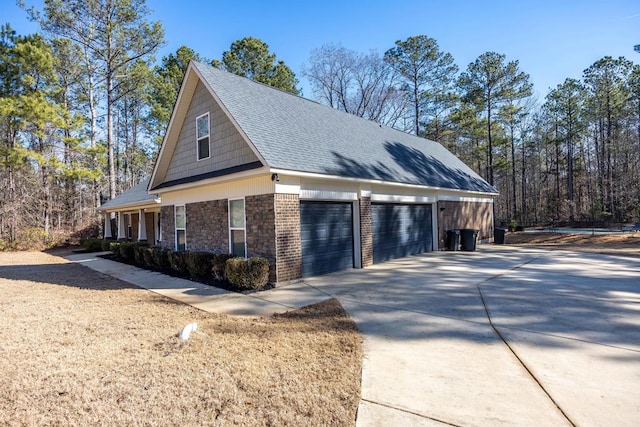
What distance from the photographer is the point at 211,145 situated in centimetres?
1051

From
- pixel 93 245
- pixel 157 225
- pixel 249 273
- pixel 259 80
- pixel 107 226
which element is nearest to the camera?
pixel 249 273

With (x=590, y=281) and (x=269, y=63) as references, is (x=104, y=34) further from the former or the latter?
(x=590, y=281)

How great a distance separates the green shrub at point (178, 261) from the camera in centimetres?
1027

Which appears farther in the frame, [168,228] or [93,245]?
[93,245]

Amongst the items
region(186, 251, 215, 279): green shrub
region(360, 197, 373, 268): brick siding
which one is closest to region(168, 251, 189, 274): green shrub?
region(186, 251, 215, 279): green shrub

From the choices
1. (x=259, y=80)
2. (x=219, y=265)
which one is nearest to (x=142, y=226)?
(x=219, y=265)

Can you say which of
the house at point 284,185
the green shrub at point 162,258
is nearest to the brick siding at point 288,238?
the house at point 284,185

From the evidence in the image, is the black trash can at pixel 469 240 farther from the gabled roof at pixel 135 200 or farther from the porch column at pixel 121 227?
the porch column at pixel 121 227

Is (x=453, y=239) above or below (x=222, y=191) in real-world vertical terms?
below

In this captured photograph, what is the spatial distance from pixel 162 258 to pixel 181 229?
4.56 feet

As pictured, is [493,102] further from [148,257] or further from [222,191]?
[148,257]

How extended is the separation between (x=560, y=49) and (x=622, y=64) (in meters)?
24.5

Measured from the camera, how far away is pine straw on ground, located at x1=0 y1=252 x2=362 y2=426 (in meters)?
2.86

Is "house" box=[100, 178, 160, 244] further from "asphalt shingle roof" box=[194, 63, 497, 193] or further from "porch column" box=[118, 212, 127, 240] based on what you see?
"asphalt shingle roof" box=[194, 63, 497, 193]
